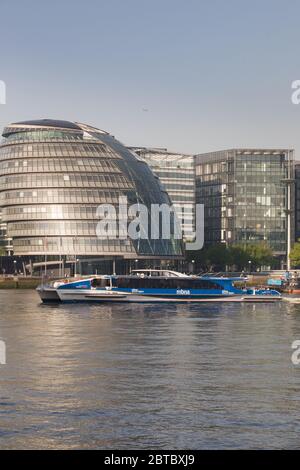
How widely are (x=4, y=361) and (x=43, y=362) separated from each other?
1988 millimetres

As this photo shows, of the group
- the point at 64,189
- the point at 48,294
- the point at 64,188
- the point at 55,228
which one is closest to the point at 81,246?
the point at 55,228

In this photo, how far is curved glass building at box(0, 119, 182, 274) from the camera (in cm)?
18750

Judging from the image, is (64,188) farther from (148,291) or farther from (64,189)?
(148,291)

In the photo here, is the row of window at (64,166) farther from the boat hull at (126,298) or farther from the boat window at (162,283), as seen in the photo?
the boat hull at (126,298)

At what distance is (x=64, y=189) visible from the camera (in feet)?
615

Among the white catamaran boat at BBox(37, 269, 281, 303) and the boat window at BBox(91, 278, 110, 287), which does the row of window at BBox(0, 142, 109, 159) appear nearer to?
the white catamaran boat at BBox(37, 269, 281, 303)

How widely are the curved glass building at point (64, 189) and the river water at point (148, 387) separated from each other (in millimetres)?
119408

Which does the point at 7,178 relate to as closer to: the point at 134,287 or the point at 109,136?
the point at 109,136

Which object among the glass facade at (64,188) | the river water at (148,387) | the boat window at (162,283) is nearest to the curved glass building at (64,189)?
the glass facade at (64,188)

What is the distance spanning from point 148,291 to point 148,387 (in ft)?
225

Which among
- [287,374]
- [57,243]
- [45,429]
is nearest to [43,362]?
[287,374]

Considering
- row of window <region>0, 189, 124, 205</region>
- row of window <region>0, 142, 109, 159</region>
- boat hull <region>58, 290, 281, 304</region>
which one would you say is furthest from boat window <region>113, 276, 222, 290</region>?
row of window <region>0, 142, 109, 159</region>

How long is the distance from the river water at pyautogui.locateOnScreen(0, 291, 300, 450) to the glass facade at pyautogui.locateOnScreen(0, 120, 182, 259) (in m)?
119

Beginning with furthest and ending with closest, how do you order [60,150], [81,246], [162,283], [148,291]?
[81,246] < [60,150] < [162,283] < [148,291]
